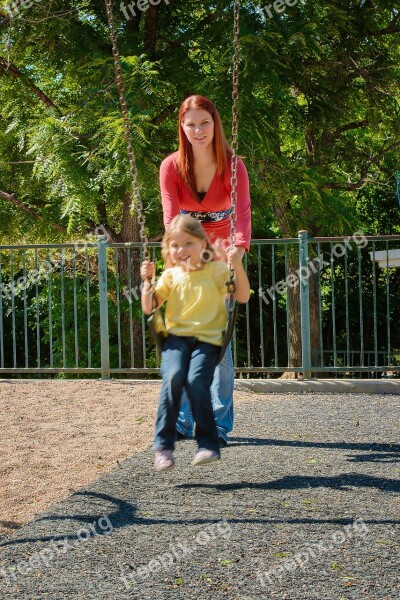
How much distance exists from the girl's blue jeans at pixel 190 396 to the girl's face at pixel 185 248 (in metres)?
0.45

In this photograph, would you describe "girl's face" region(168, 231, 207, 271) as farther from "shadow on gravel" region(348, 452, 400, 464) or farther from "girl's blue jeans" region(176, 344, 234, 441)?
"shadow on gravel" region(348, 452, 400, 464)

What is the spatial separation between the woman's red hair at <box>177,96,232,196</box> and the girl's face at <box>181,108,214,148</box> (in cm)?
3

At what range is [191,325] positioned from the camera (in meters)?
4.21

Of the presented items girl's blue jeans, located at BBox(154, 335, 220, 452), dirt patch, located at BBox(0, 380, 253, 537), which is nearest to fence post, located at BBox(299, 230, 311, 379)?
dirt patch, located at BBox(0, 380, 253, 537)

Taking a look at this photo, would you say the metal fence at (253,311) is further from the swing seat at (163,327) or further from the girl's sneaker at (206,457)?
the girl's sneaker at (206,457)

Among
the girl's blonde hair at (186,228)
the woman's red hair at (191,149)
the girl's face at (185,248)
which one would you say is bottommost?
the girl's face at (185,248)

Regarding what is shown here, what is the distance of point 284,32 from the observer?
36.4 feet

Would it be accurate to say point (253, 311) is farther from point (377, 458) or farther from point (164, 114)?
point (377, 458)

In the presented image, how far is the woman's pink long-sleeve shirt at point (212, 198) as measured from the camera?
15.9 feet

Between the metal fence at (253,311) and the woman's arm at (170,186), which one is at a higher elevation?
the woman's arm at (170,186)

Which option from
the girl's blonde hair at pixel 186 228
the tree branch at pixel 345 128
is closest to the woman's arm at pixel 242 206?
the girl's blonde hair at pixel 186 228

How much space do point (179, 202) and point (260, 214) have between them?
24.5ft

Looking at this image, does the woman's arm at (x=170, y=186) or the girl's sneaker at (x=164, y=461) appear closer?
the girl's sneaker at (x=164, y=461)

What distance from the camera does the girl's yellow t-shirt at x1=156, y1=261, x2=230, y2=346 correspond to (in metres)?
4.21
